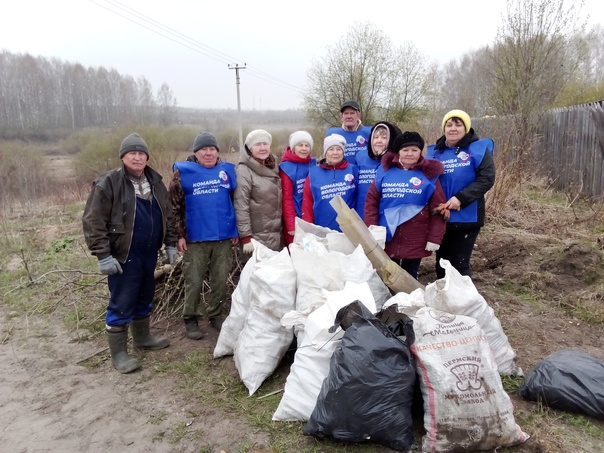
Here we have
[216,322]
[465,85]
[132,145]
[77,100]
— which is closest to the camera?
[132,145]

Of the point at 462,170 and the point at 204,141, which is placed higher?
the point at 204,141

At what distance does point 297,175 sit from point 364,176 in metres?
0.55

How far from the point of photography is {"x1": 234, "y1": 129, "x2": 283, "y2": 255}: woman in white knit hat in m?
3.37

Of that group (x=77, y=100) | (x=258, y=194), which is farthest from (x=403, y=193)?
(x=77, y=100)

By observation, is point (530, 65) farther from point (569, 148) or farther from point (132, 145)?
point (132, 145)

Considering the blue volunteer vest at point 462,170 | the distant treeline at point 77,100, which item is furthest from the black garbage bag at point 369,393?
the distant treeline at point 77,100

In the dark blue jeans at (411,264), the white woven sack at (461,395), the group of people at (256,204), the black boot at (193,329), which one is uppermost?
the group of people at (256,204)

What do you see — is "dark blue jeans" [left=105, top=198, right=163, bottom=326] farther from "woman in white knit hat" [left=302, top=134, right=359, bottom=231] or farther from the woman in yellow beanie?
the woman in yellow beanie

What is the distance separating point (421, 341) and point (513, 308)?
6.50 ft

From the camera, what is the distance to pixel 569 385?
7.36ft

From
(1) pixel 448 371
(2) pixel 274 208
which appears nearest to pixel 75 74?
(2) pixel 274 208

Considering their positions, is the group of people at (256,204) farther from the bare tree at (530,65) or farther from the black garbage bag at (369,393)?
the bare tree at (530,65)

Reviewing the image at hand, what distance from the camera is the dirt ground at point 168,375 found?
2.26 m

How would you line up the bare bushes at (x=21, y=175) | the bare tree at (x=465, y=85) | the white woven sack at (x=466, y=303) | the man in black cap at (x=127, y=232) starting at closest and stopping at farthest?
the white woven sack at (x=466, y=303) < the man in black cap at (x=127, y=232) < the bare bushes at (x=21, y=175) < the bare tree at (x=465, y=85)
